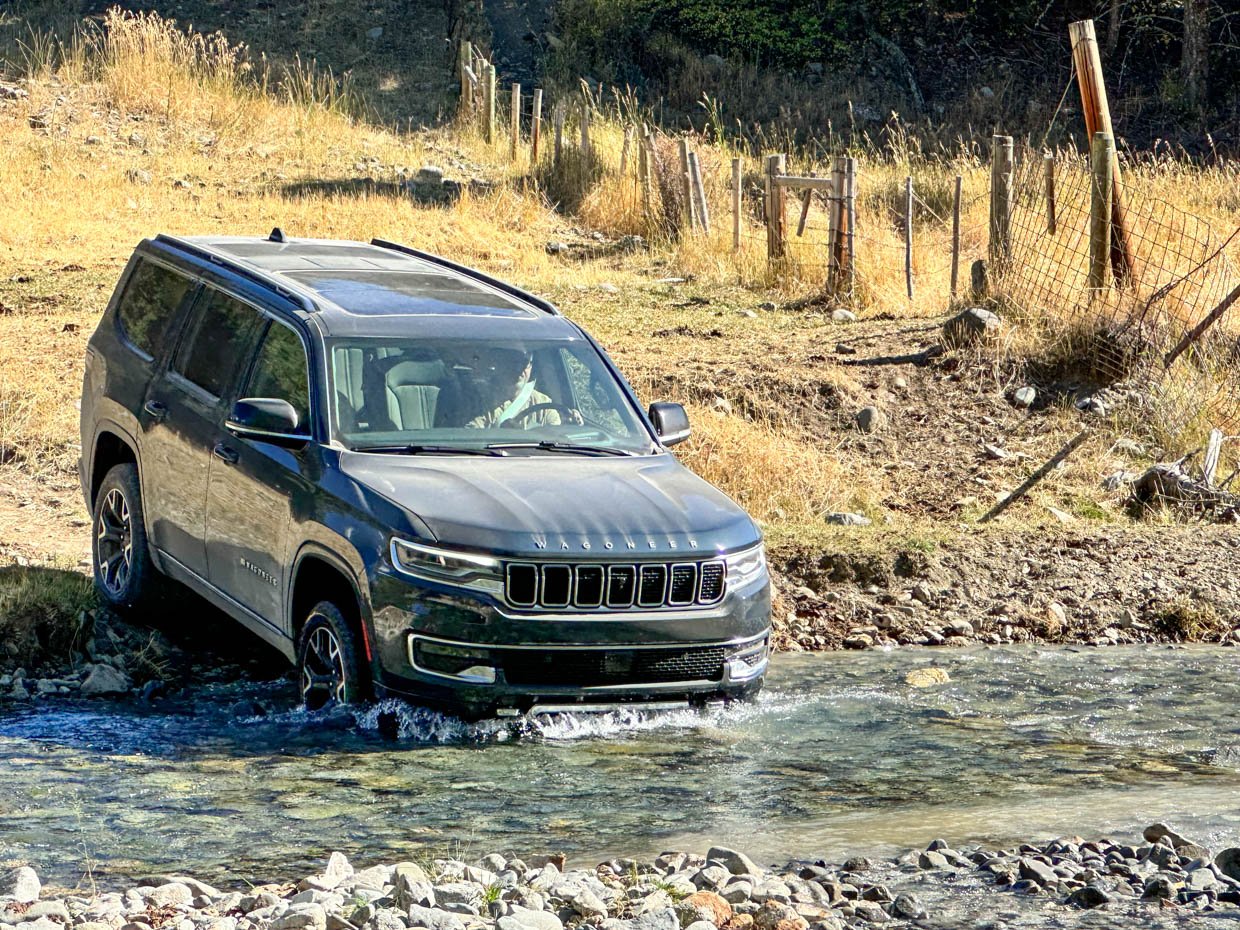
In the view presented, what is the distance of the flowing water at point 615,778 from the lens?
623 centimetres

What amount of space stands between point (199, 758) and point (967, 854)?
309cm

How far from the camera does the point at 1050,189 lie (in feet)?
54.8

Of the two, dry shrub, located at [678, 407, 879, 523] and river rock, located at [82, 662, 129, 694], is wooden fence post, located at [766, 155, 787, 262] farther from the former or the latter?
river rock, located at [82, 662, 129, 694]

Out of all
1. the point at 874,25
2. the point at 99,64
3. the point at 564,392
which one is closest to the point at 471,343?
the point at 564,392

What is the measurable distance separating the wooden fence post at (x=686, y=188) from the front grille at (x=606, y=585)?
13.5 metres

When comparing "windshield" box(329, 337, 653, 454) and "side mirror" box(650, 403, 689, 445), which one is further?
"side mirror" box(650, 403, 689, 445)

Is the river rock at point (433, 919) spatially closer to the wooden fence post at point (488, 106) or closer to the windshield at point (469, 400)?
the windshield at point (469, 400)

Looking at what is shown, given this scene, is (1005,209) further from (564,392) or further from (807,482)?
(564,392)

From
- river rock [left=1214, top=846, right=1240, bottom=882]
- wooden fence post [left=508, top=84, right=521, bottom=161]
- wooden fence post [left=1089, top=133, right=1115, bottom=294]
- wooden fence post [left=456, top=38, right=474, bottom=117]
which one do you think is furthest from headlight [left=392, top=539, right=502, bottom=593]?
wooden fence post [left=456, top=38, right=474, bottom=117]

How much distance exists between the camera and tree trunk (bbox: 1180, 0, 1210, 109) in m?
28.0

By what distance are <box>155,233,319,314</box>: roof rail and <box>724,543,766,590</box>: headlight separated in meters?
2.22

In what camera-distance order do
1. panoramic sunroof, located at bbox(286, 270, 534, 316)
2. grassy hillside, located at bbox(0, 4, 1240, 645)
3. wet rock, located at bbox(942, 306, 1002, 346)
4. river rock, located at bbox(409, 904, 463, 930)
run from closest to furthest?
river rock, located at bbox(409, 904, 463, 930), panoramic sunroof, located at bbox(286, 270, 534, 316), grassy hillside, located at bbox(0, 4, 1240, 645), wet rock, located at bbox(942, 306, 1002, 346)

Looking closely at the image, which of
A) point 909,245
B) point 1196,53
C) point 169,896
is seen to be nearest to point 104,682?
point 169,896

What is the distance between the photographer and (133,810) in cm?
646
